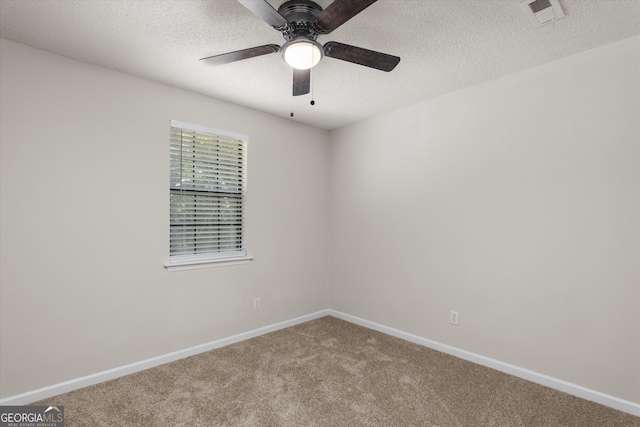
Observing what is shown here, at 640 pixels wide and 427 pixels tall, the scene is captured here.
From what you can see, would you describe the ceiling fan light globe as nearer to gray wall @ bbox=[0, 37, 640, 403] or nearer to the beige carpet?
gray wall @ bbox=[0, 37, 640, 403]

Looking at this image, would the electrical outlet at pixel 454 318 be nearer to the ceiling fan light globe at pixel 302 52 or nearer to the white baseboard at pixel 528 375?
the white baseboard at pixel 528 375

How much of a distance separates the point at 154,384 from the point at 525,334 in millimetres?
2967

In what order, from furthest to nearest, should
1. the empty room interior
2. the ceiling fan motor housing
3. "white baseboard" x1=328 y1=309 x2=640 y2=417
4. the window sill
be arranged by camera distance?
the window sill, "white baseboard" x1=328 y1=309 x2=640 y2=417, the empty room interior, the ceiling fan motor housing

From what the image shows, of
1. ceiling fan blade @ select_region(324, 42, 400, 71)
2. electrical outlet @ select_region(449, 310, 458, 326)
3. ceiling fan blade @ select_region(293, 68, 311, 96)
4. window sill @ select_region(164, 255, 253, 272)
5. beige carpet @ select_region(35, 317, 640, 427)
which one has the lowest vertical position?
beige carpet @ select_region(35, 317, 640, 427)

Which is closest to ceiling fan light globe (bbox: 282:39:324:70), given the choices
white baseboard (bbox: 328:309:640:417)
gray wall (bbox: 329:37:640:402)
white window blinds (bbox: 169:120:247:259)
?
white window blinds (bbox: 169:120:247:259)

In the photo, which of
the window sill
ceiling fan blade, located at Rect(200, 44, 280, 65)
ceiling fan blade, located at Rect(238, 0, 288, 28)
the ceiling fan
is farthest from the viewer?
the window sill

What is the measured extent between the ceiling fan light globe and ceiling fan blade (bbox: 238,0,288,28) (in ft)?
0.43

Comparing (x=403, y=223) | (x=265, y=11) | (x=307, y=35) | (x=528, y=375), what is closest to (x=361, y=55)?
(x=307, y=35)

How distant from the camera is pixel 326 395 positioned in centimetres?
233

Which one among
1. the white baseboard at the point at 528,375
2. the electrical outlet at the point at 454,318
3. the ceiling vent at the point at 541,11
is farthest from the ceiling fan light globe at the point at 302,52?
the white baseboard at the point at 528,375

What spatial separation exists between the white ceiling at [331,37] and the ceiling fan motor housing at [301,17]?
9 cm

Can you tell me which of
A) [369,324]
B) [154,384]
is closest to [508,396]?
[369,324]

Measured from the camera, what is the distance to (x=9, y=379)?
7.13ft

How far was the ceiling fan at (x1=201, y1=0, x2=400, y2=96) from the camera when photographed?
154cm
